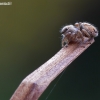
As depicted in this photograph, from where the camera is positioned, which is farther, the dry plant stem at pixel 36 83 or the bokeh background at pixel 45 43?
the bokeh background at pixel 45 43

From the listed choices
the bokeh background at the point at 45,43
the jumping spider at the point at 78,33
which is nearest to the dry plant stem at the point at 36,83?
the jumping spider at the point at 78,33

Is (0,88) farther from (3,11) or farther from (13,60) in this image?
(3,11)

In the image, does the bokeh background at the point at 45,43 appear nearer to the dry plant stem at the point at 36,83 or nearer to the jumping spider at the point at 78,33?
the jumping spider at the point at 78,33

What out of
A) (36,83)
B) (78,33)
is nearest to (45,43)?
(78,33)

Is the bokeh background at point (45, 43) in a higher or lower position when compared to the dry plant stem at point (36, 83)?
higher

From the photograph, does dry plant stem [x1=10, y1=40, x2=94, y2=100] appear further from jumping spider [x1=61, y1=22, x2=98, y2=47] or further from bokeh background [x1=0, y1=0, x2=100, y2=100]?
bokeh background [x1=0, y1=0, x2=100, y2=100]

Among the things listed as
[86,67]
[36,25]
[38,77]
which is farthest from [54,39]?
[38,77]

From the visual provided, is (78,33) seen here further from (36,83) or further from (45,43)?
(45,43)

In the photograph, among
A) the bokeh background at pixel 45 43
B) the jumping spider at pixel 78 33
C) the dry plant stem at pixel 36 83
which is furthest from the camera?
the bokeh background at pixel 45 43
